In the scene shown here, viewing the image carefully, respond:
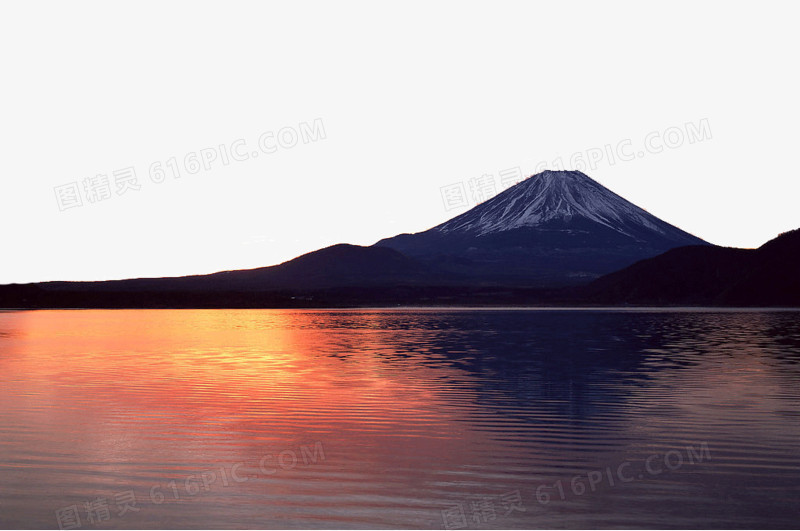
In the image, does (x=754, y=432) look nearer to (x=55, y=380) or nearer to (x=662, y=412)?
(x=662, y=412)

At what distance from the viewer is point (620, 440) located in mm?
17531

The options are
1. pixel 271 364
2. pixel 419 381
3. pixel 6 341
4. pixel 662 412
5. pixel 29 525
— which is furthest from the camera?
pixel 6 341

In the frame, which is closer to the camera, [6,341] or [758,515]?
[758,515]

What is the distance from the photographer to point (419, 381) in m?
29.6

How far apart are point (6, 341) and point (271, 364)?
2926cm

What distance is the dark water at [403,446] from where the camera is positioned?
1201 cm

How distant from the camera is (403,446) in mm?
17047

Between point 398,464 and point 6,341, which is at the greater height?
point 6,341

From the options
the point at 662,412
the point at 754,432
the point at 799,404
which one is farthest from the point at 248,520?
the point at 799,404

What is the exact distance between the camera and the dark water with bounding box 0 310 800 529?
473 inches

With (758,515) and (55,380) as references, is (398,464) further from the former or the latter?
(55,380)

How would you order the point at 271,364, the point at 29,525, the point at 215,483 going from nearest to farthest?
the point at 29,525
the point at 215,483
the point at 271,364

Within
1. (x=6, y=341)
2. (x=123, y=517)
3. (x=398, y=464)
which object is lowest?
(x=398, y=464)

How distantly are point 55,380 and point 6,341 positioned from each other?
31.6 meters
